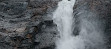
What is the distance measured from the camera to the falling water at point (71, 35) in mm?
16734

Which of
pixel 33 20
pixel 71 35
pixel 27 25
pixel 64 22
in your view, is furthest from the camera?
pixel 64 22

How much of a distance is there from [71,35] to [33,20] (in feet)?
12.5

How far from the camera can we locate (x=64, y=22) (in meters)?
19.8

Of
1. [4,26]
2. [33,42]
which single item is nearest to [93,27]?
[33,42]

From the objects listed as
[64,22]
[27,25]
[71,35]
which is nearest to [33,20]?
[27,25]

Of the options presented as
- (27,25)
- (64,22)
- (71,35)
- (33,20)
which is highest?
(33,20)

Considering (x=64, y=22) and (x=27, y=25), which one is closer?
(x=27, y=25)

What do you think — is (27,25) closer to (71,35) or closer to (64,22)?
(71,35)

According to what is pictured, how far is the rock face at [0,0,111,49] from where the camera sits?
15524 millimetres

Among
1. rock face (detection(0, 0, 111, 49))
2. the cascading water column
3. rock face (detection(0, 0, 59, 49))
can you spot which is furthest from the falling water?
rock face (detection(0, 0, 59, 49))

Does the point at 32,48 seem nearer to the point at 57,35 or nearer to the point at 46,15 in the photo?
the point at 57,35

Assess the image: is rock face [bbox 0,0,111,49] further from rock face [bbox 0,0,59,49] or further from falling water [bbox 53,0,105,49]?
falling water [bbox 53,0,105,49]

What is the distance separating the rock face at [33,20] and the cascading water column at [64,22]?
0.69 m

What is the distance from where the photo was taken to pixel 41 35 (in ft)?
56.1
